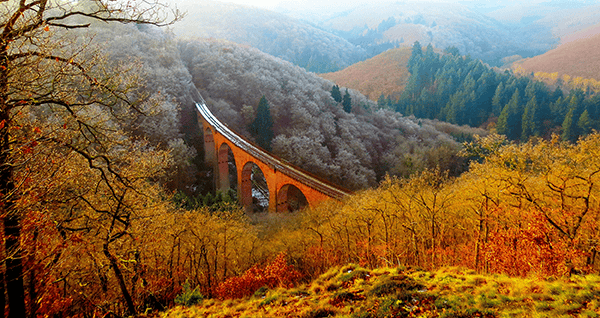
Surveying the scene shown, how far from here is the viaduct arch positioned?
92.1ft

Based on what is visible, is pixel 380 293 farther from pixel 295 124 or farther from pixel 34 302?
pixel 295 124

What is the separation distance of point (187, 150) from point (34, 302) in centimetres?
3404

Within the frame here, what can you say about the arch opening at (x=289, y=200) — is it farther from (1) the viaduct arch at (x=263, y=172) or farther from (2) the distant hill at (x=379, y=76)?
(2) the distant hill at (x=379, y=76)

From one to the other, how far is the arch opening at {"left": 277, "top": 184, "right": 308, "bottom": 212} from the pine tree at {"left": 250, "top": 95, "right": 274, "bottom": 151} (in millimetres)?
12798

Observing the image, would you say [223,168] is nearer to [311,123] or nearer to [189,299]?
[311,123]

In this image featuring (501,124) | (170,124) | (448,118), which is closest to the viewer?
(170,124)

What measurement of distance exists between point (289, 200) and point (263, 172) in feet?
20.8

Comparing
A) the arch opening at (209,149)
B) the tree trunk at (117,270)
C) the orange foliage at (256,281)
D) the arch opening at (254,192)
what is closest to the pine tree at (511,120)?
the arch opening at (254,192)

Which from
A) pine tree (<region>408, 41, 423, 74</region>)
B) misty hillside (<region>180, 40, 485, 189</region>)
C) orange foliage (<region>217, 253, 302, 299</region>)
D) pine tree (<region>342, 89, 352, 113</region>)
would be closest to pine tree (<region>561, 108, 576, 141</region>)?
misty hillside (<region>180, 40, 485, 189</region>)

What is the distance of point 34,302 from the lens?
7.75 m

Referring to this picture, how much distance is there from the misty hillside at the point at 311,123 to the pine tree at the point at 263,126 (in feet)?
4.79

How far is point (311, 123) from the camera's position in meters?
53.3

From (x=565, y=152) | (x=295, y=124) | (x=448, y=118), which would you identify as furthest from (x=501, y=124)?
(x=565, y=152)

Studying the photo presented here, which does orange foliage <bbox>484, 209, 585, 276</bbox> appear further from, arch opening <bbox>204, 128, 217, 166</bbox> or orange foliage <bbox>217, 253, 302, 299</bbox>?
arch opening <bbox>204, 128, 217, 166</bbox>
